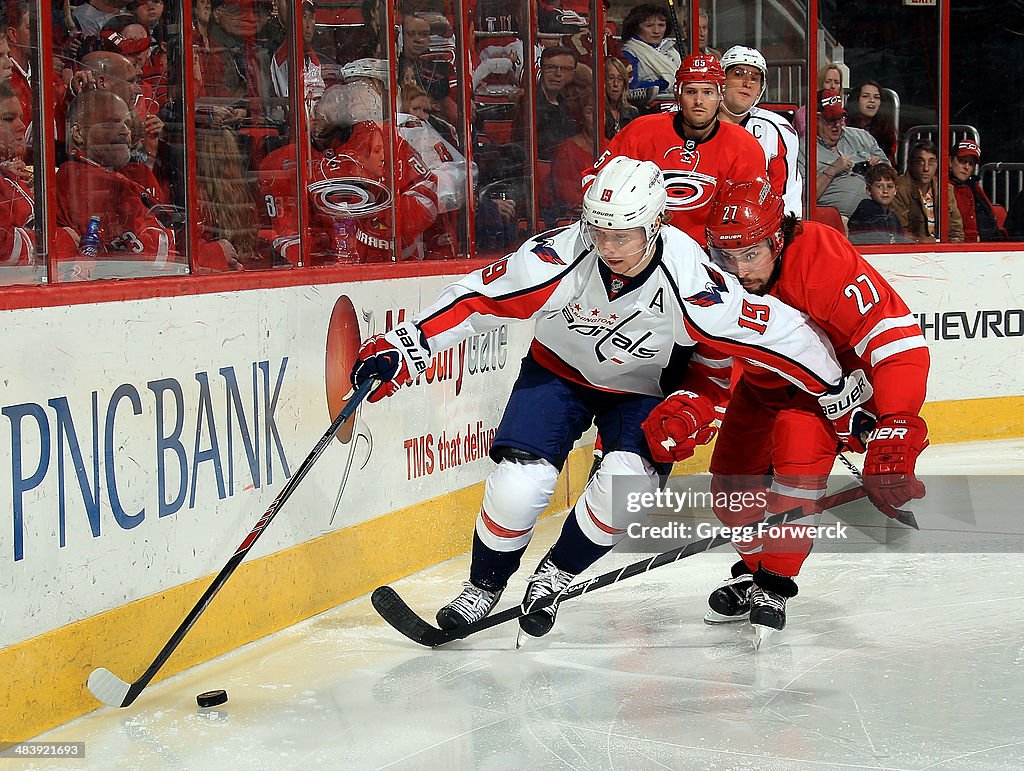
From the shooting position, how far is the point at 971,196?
6777mm

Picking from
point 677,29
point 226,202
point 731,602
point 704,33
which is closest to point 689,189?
point 731,602

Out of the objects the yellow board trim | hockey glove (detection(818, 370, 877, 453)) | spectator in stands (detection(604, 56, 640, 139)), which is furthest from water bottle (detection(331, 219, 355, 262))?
spectator in stands (detection(604, 56, 640, 139))

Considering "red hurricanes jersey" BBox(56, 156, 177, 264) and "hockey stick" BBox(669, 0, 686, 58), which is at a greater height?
"hockey stick" BBox(669, 0, 686, 58)

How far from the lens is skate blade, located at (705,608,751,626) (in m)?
3.66

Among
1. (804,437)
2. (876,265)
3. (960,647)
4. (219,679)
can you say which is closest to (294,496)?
(219,679)

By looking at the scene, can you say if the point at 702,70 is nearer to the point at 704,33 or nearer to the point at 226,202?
the point at 226,202

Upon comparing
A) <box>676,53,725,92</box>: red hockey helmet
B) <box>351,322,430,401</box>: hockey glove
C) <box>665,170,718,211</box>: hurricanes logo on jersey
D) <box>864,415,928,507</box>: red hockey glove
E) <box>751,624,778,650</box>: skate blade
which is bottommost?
<box>751,624,778,650</box>: skate blade

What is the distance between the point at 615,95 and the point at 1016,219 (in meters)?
2.19

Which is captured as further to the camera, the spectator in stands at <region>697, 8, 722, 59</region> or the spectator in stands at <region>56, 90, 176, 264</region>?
the spectator in stands at <region>697, 8, 722, 59</region>

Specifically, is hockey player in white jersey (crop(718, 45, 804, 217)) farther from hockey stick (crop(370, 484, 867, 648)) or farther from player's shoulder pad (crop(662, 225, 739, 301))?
Answer: hockey stick (crop(370, 484, 867, 648))

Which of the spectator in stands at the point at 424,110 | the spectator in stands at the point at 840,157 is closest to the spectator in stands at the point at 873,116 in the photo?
the spectator in stands at the point at 840,157

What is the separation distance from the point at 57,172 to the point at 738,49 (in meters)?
2.38

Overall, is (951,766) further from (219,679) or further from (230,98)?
(230,98)

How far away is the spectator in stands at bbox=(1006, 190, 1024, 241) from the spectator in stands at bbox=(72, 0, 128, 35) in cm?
477
